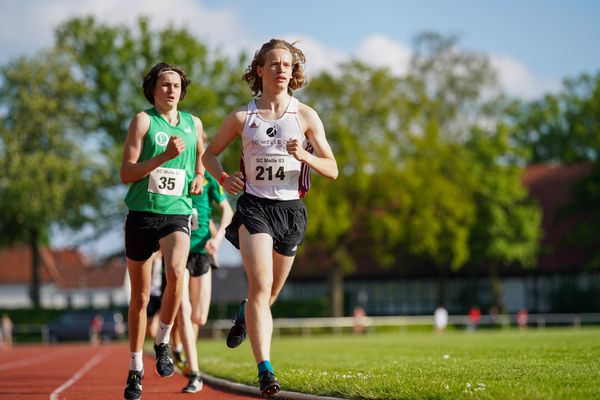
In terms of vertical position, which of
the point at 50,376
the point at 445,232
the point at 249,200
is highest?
the point at 445,232

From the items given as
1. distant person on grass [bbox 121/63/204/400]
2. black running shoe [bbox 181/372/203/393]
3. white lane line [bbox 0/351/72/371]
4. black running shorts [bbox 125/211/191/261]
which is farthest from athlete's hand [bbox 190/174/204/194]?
white lane line [bbox 0/351/72/371]

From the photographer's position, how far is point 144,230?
934 centimetres

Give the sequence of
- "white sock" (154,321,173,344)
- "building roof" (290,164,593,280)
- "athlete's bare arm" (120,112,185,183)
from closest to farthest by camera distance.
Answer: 1. "athlete's bare arm" (120,112,185,183)
2. "white sock" (154,321,173,344)
3. "building roof" (290,164,593,280)

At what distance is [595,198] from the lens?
65312 mm

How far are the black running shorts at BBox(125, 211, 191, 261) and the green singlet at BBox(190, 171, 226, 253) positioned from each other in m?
2.84

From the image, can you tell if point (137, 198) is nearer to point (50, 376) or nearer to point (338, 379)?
point (338, 379)

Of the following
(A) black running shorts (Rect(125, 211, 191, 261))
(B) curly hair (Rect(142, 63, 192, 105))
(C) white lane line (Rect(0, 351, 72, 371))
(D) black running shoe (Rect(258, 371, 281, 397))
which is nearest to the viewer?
(D) black running shoe (Rect(258, 371, 281, 397))

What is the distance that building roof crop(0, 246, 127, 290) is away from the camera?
10194 cm

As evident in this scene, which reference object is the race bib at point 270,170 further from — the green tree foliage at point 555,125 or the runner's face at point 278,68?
the green tree foliage at point 555,125

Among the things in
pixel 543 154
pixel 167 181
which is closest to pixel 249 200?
pixel 167 181

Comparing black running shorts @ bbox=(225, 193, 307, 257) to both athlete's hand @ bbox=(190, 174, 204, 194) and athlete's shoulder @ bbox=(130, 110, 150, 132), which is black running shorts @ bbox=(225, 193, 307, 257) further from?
athlete's shoulder @ bbox=(130, 110, 150, 132)

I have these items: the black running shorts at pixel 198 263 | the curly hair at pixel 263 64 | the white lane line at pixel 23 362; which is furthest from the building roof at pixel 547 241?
the curly hair at pixel 263 64

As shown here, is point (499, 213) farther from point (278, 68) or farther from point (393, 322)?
point (278, 68)

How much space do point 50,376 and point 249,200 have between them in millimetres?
8970
